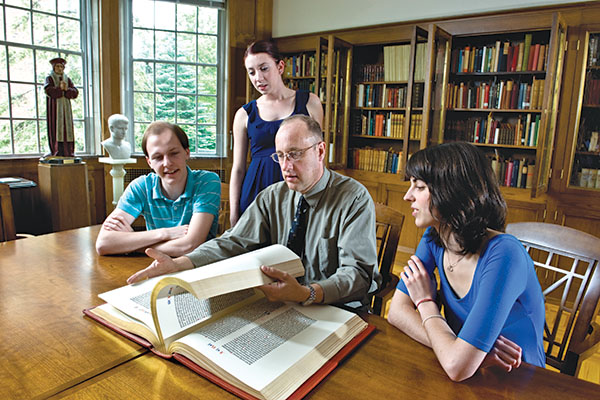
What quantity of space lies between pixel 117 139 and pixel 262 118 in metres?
2.21

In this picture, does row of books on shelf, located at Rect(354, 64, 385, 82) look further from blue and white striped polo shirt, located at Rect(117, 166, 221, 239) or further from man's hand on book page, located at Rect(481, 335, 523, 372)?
man's hand on book page, located at Rect(481, 335, 523, 372)

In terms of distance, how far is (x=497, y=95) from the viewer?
11.6 feet

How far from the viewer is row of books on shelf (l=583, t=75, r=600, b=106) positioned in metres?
3.11

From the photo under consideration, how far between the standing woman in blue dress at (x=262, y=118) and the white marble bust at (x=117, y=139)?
2000 mm

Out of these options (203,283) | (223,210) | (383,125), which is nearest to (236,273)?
(203,283)

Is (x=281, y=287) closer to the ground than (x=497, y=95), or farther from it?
→ closer to the ground

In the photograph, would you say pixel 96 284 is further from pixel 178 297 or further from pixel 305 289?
pixel 305 289

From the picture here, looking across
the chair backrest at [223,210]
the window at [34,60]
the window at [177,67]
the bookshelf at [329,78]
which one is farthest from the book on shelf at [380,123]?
the window at [34,60]

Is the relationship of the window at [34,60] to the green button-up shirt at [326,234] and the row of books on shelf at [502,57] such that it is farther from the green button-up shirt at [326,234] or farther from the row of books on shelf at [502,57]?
the row of books on shelf at [502,57]

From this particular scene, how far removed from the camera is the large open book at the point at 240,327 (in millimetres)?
763

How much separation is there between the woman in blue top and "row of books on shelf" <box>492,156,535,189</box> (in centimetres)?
273

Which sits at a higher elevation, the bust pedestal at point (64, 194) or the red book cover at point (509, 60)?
the red book cover at point (509, 60)

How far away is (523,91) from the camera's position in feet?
11.2

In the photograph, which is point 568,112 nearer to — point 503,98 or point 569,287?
point 503,98
